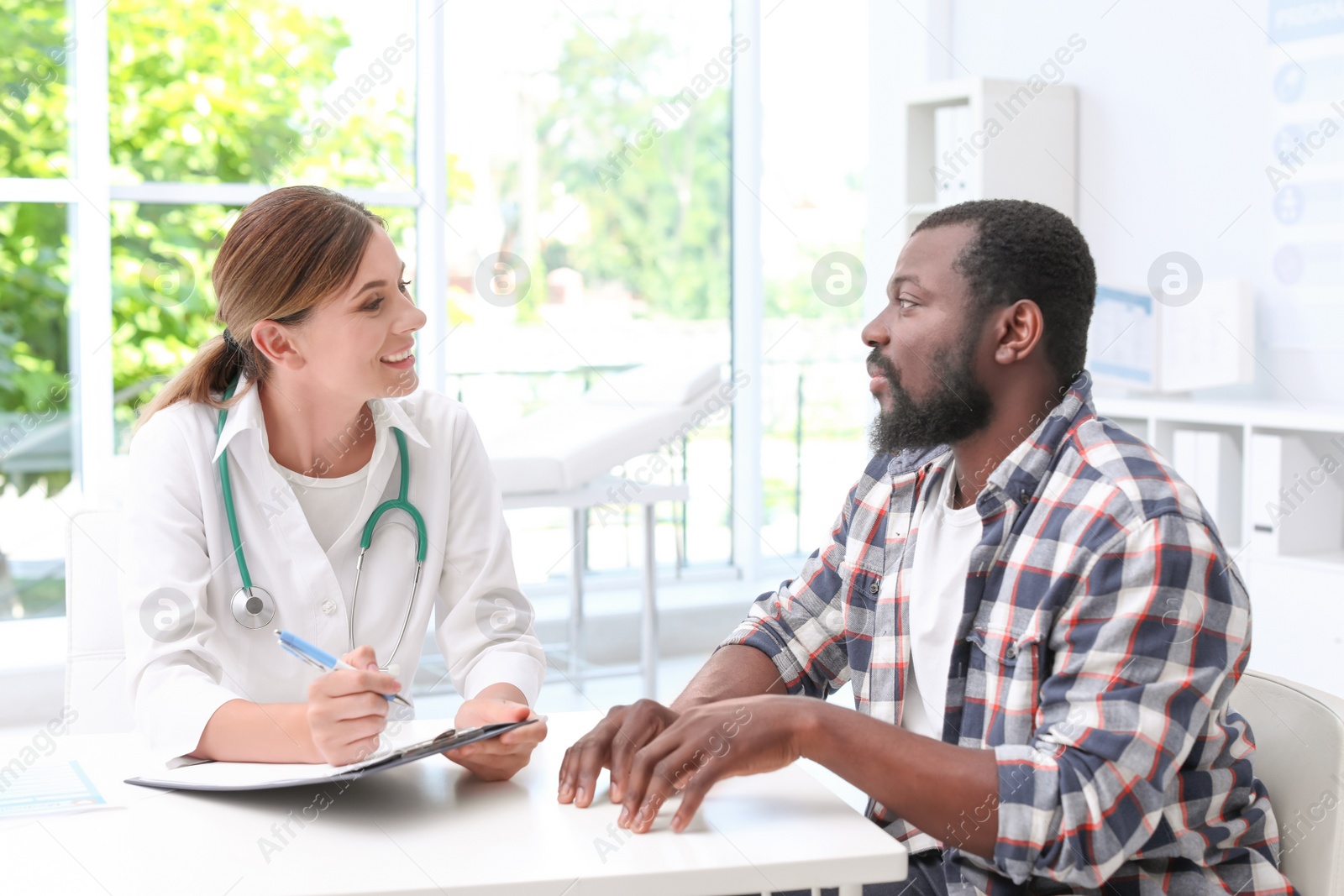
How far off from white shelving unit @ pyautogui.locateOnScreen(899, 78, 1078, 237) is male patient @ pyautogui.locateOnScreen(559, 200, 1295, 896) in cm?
226

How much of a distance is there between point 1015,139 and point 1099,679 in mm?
2793

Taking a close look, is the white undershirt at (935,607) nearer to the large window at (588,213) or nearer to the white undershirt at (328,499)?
the white undershirt at (328,499)

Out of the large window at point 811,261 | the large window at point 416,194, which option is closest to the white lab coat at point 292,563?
the large window at point 416,194

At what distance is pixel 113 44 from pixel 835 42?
269 cm

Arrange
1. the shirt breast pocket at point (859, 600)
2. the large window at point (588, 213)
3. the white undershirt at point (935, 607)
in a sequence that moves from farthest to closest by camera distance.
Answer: the large window at point (588, 213)
the shirt breast pocket at point (859, 600)
the white undershirt at point (935, 607)

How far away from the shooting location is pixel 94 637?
1.59 metres

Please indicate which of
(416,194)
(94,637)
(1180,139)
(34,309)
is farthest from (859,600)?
(34,309)

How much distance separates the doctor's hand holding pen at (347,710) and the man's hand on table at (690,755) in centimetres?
18

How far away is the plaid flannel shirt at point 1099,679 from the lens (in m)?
1.07

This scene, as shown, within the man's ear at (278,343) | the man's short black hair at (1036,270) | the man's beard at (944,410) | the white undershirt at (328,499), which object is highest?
the man's short black hair at (1036,270)

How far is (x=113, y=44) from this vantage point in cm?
396

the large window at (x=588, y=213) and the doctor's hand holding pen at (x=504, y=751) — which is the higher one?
the large window at (x=588, y=213)

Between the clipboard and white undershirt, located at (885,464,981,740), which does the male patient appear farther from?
the clipboard

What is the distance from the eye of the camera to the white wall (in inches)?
120
